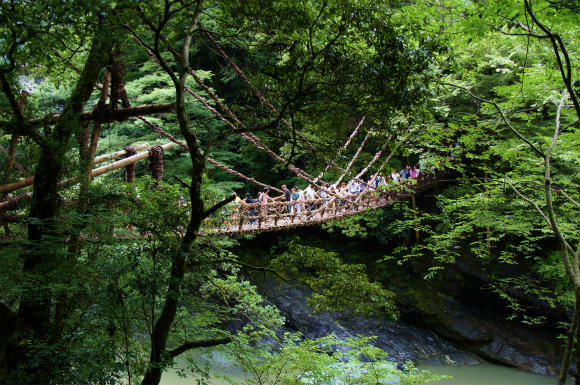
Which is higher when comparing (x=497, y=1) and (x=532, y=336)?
(x=497, y=1)

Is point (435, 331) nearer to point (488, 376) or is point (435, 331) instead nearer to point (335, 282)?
point (488, 376)

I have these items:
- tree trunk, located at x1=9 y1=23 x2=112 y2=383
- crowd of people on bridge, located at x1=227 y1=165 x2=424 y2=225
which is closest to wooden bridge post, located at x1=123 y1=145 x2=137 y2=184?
tree trunk, located at x1=9 y1=23 x2=112 y2=383

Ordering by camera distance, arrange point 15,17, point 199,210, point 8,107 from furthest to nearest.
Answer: point 8,107 → point 199,210 → point 15,17

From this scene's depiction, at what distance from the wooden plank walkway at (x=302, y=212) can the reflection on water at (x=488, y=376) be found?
305cm

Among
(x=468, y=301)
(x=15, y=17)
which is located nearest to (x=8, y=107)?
(x=15, y=17)

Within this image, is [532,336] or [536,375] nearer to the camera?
[536,375]

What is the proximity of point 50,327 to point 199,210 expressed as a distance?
1219mm

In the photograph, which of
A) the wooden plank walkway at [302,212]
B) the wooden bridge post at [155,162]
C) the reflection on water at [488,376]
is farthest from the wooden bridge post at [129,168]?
the reflection on water at [488,376]

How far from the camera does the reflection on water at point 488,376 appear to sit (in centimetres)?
661

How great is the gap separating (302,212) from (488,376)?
4350 mm

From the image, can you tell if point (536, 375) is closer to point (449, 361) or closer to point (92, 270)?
point (449, 361)

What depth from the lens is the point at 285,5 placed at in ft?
7.71

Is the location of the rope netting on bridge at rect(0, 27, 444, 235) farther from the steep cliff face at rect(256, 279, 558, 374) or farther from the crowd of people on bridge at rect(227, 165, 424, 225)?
the steep cliff face at rect(256, 279, 558, 374)

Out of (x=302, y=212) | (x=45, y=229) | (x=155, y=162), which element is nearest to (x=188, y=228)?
(x=45, y=229)
